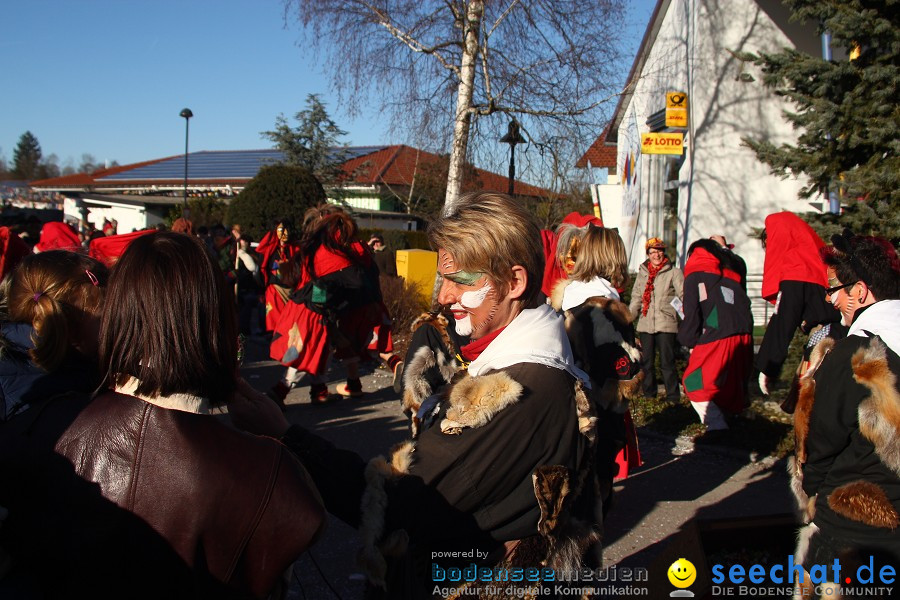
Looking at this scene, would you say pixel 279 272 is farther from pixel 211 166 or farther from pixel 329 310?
pixel 211 166

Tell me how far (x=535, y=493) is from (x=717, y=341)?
17.8ft

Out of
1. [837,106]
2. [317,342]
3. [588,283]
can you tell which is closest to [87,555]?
[588,283]

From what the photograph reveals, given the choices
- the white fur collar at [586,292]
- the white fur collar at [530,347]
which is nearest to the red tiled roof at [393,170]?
the white fur collar at [586,292]

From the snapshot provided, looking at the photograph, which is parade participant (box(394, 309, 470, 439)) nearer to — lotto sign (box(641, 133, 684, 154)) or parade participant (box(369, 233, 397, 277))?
parade participant (box(369, 233, 397, 277))

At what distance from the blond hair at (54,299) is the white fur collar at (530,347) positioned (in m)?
1.56

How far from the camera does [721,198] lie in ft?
43.4

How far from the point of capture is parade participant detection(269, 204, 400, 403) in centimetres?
717

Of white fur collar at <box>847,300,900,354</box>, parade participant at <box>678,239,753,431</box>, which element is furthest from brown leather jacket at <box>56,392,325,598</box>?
parade participant at <box>678,239,753,431</box>

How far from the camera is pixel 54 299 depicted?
2.60 meters

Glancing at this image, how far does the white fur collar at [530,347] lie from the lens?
1907 mm

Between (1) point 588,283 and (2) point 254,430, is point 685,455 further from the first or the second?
(2) point 254,430

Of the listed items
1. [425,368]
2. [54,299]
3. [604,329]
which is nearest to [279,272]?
[604,329]

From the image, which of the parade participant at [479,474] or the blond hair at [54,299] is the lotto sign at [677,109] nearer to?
the blond hair at [54,299]

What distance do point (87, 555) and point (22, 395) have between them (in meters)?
1.35
